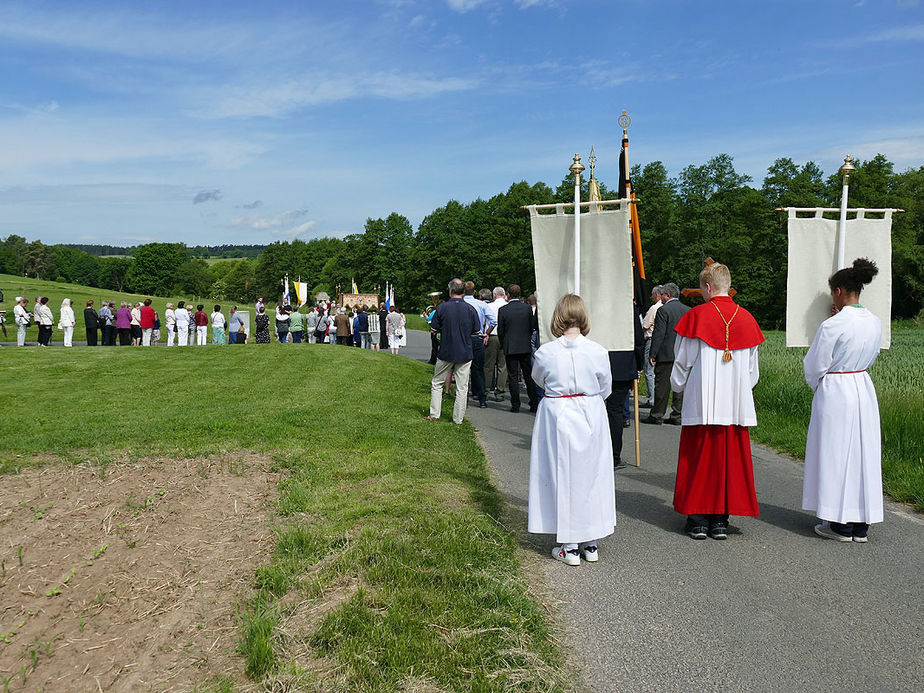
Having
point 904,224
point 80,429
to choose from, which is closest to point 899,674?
point 80,429

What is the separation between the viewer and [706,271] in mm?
6211

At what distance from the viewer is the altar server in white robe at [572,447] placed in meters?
5.28

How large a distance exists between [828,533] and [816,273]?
2.92 meters

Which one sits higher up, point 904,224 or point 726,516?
point 904,224

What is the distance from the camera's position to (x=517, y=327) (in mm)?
12984

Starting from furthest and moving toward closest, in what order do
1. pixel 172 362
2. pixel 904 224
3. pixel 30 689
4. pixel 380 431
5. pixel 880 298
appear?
1. pixel 904 224
2. pixel 172 362
3. pixel 380 431
4. pixel 880 298
5. pixel 30 689

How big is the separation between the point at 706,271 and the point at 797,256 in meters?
2.04

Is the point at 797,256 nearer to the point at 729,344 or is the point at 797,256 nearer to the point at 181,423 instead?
the point at 729,344

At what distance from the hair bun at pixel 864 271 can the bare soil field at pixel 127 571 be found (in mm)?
5348

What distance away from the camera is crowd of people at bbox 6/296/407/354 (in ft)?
90.4

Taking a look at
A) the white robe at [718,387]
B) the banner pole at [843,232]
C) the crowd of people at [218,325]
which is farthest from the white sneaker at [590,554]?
the crowd of people at [218,325]

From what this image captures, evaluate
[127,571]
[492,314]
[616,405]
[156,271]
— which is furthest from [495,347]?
[156,271]

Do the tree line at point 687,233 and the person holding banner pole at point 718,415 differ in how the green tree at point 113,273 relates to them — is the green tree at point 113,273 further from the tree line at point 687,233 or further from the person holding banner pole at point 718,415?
the person holding banner pole at point 718,415

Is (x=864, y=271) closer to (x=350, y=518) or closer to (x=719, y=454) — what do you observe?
(x=719, y=454)
